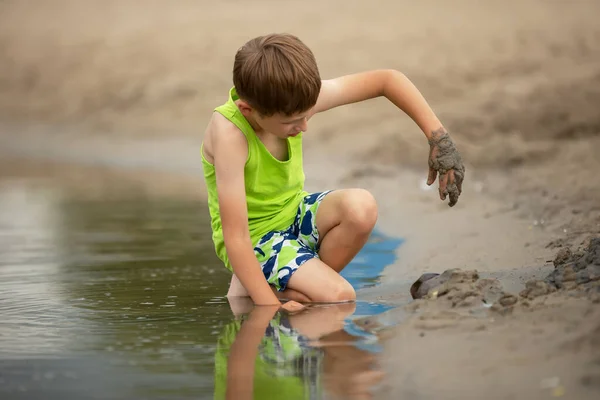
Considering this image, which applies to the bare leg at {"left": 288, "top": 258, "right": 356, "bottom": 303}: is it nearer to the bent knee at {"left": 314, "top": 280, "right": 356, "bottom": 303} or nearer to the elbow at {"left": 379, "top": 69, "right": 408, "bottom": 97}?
the bent knee at {"left": 314, "top": 280, "right": 356, "bottom": 303}

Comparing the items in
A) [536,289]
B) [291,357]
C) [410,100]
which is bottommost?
[291,357]

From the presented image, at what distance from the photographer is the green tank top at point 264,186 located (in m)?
4.09

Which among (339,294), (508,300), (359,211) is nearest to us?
(508,300)

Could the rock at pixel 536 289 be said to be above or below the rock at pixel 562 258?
below

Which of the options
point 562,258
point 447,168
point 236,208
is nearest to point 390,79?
point 447,168

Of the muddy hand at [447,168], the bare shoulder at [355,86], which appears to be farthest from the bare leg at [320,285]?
the bare shoulder at [355,86]

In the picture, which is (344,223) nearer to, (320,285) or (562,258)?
(320,285)

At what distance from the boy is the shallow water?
0.61ft

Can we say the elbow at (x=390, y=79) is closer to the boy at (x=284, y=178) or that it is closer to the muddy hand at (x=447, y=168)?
the boy at (x=284, y=178)

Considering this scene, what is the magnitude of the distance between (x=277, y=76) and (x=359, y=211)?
758mm

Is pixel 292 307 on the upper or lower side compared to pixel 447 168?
lower

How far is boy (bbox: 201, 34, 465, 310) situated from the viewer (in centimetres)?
373

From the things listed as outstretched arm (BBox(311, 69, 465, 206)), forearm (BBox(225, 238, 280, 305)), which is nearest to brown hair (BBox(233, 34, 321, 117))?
outstretched arm (BBox(311, 69, 465, 206))

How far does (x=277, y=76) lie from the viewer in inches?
144
